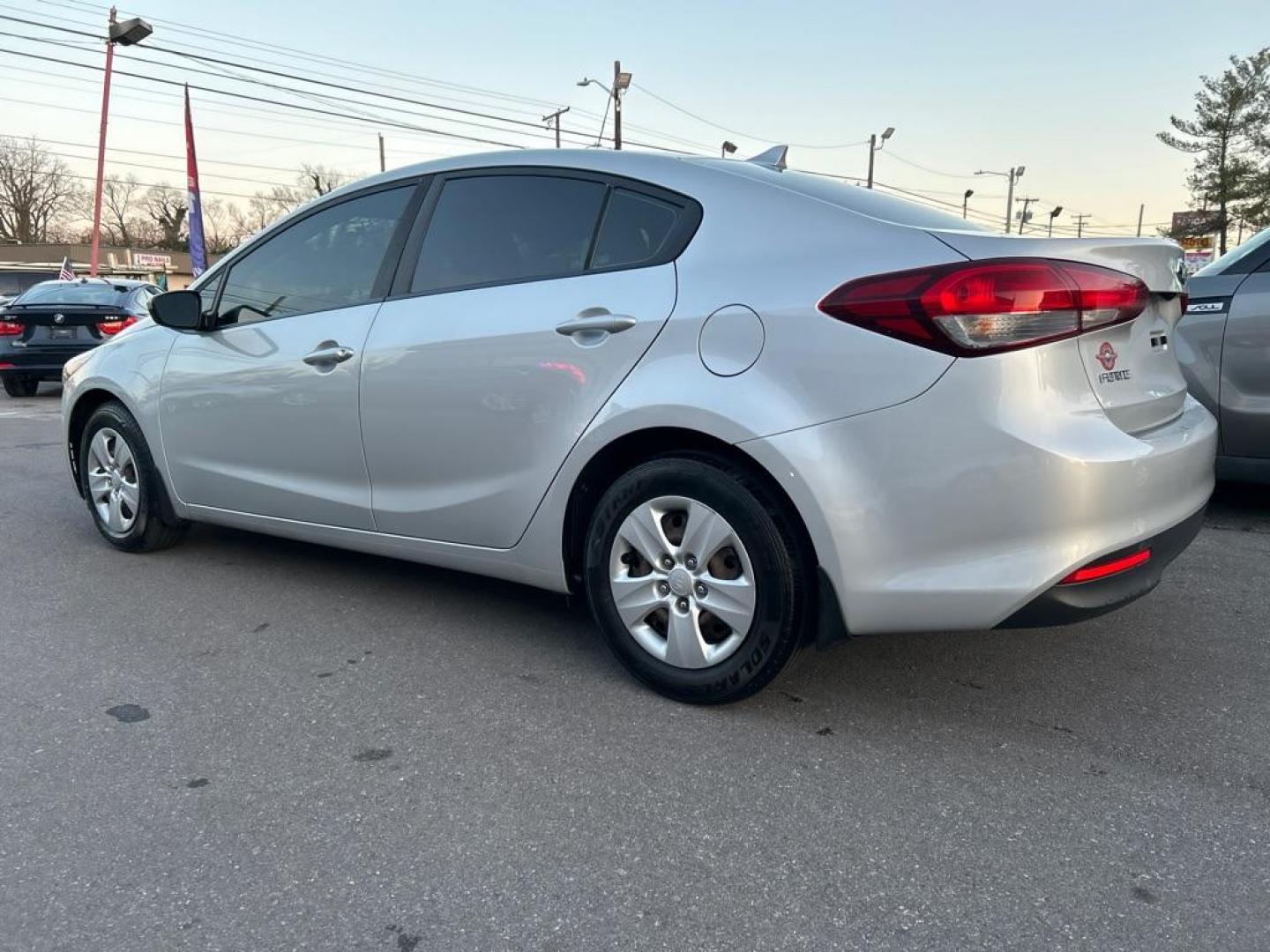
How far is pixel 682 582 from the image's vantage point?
2797mm

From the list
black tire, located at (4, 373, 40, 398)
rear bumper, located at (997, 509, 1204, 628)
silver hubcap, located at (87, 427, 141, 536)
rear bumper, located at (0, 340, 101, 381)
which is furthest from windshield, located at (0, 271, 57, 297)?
rear bumper, located at (997, 509, 1204, 628)

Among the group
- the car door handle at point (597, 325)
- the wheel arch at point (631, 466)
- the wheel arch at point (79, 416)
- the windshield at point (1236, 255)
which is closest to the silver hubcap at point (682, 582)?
the wheel arch at point (631, 466)

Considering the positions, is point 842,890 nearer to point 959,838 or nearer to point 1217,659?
point 959,838

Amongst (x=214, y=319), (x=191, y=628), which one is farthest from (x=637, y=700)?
(x=214, y=319)

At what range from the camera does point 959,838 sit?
A: 220cm

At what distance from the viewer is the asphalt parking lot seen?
1.95 meters

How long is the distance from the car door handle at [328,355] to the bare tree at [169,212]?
267 ft

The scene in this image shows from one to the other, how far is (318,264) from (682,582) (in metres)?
2.03

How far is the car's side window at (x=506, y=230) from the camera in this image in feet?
10.2

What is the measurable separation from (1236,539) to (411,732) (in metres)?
4.07

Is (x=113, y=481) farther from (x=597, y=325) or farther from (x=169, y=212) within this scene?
(x=169, y=212)

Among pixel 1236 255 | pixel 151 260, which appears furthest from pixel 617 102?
pixel 151 260

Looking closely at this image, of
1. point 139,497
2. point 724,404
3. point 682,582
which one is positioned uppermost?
point 724,404

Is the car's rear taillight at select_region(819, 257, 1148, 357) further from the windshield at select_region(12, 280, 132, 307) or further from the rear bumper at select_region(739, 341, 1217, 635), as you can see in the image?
the windshield at select_region(12, 280, 132, 307)
